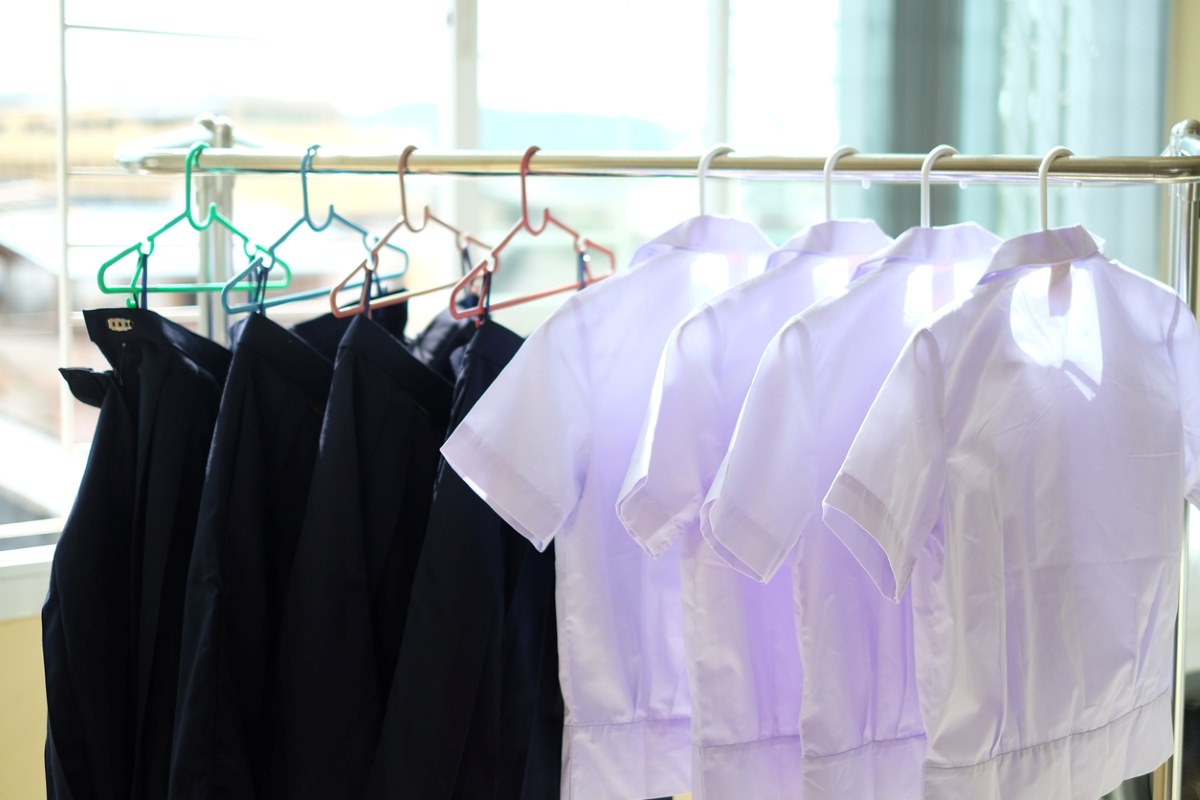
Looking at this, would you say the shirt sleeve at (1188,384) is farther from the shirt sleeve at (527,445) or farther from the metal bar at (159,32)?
the metal bar at (159,32)

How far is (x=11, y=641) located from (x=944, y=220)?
1.89m

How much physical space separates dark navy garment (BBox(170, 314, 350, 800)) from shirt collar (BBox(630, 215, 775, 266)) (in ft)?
1.07

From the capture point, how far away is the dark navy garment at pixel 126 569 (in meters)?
0.96

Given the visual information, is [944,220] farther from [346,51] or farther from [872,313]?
[872,313]

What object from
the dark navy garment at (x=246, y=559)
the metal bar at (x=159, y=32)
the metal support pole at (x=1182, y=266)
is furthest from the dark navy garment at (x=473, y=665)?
the metal bar at (x=159, y=32)

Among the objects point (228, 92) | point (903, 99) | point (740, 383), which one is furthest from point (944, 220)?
point (740, 383)

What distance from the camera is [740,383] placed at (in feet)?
3.15

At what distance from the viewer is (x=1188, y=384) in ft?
3.25

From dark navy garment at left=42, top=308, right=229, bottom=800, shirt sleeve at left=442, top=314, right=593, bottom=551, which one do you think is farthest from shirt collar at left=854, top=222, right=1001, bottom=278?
dark navy garment at left=42, top=308, right=229, bottom=800

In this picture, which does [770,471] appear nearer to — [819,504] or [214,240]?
[819,504]

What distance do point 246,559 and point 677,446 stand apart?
1.26 ft

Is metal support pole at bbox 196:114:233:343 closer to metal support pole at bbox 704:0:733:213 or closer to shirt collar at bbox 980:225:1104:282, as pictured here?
shirt collar at bbox 980:225:1104:282

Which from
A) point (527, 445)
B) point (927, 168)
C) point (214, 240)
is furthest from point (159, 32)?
point (927, 168)

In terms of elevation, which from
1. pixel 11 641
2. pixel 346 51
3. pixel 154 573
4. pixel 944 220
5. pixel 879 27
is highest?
pixel 879 27
